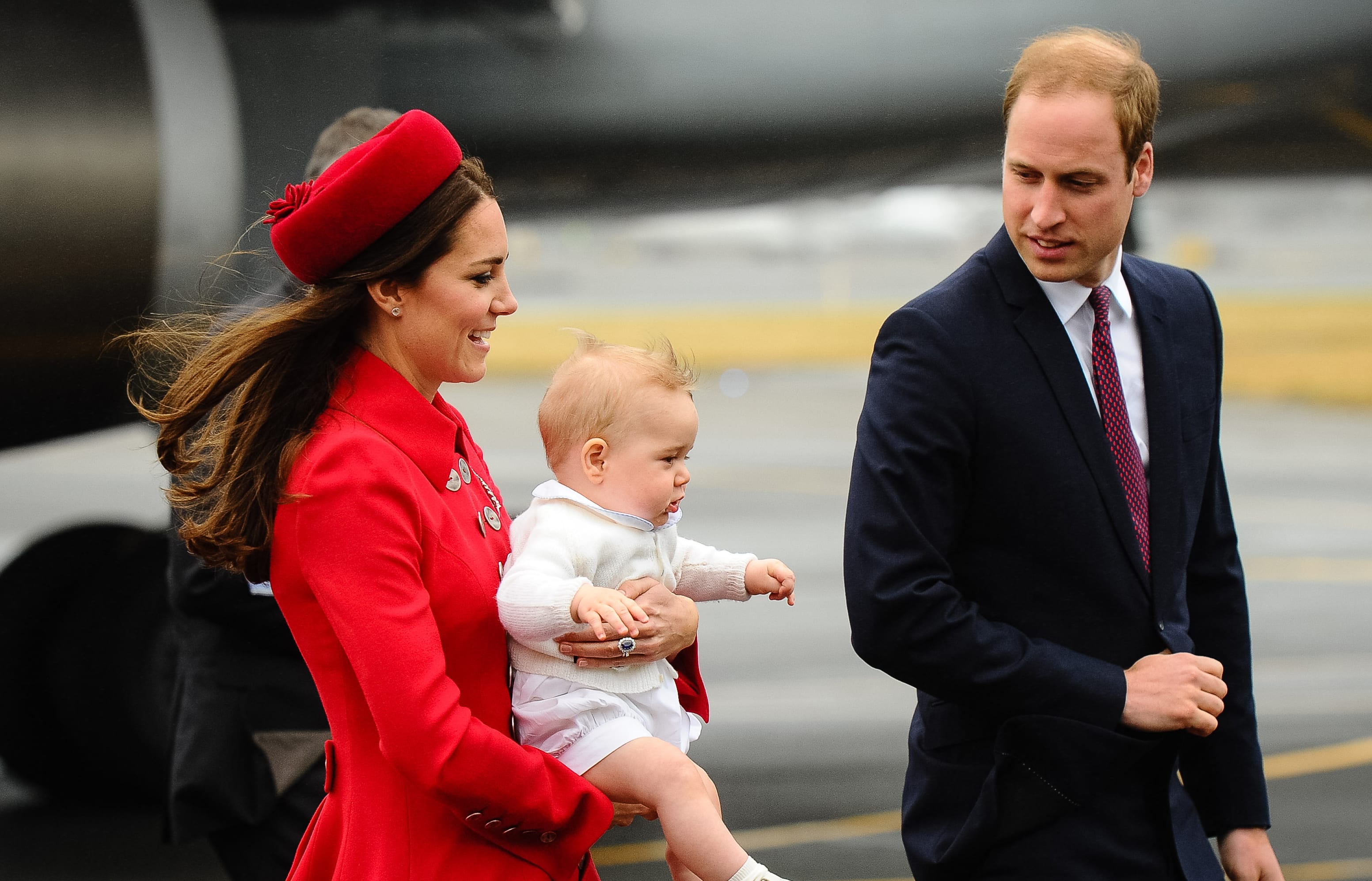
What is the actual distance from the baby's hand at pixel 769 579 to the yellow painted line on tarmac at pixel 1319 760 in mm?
3699

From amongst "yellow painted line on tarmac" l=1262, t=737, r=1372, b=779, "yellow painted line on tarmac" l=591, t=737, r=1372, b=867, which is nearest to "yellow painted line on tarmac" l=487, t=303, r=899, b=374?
"yellow painted line on tarmac" l=1262, t=737, r=1372, b=779

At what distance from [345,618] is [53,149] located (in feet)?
12.6

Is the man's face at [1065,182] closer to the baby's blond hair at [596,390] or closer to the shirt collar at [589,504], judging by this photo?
the baby's blond hair at [596,390]

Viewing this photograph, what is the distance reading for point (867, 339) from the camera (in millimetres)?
17312

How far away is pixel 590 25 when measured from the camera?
5.87 meters

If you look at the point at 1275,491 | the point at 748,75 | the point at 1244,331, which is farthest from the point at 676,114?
the point at 1244,331

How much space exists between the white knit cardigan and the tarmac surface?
2404 millimetres

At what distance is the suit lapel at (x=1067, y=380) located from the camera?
1.92 meters

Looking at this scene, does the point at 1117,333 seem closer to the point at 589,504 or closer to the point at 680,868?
the point at 589,504

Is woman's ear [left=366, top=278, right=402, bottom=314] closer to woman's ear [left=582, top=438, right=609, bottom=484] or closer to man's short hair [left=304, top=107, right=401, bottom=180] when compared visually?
woman's ear [left=582, top=438, right=609, bottom=484]

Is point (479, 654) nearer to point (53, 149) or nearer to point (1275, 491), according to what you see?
point (53, 149)

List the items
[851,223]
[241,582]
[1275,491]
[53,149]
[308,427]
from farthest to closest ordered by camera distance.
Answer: [1275,491] → [851,223] → [53,149] → [241,582] → [308,427]

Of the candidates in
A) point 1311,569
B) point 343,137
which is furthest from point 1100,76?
point 1311,569

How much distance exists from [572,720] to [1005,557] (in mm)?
659
